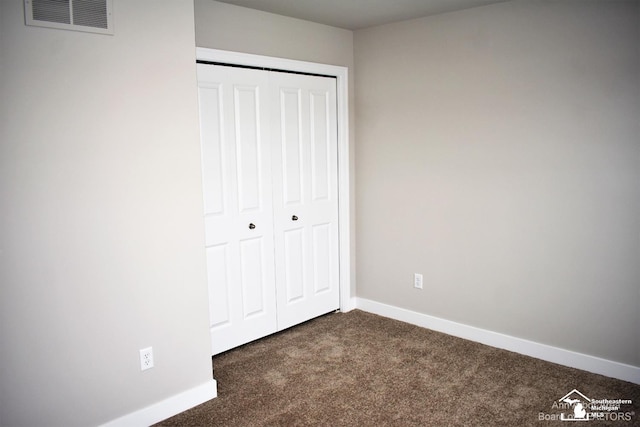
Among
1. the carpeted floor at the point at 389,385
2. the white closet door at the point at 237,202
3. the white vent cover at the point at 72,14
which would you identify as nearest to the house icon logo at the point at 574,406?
the carpeted floor at the point at 389,385

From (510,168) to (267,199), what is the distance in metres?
1.70

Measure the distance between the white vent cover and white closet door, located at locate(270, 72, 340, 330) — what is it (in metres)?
1.42

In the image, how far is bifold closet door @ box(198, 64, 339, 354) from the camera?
3348 mm

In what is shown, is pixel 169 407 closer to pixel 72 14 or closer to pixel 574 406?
pixel 72 14

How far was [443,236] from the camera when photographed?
3752 millimetres

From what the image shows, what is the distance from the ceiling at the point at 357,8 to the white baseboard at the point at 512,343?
2260 millimetres

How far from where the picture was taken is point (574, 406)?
2.73 meters

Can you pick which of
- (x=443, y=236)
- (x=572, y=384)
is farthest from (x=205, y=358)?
(x=572, y=384)

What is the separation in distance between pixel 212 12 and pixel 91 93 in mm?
1170

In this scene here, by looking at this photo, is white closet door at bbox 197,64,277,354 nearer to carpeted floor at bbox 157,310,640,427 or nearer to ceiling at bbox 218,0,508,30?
carpeted floor at bbox 157,310,640,427

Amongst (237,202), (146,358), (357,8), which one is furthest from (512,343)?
(357,8)

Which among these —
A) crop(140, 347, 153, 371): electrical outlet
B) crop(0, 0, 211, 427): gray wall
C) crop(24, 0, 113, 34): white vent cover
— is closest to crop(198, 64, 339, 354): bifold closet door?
crop(0, 0, 211, 427): gray wall

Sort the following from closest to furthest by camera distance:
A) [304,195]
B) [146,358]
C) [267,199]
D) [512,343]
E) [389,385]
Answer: [146,358]
[389,385]
[512,343]
[267,199]
[304,195]

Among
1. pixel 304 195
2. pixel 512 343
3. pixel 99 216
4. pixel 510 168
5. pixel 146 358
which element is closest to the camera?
pixel 99 216
